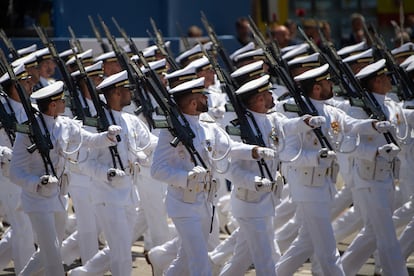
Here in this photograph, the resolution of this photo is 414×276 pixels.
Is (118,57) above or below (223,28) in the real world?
above

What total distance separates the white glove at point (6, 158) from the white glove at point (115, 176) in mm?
1061

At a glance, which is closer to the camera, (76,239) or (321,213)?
(321,213)

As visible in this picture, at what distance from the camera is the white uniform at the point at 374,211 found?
1236 centimetres

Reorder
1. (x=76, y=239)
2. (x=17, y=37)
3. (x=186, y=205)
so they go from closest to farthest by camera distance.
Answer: (x=186, y=205) < (x=76, y=239) < (x=17, y=37)

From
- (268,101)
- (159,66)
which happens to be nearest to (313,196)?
(268,101)

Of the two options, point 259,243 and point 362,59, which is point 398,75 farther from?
point 259,243

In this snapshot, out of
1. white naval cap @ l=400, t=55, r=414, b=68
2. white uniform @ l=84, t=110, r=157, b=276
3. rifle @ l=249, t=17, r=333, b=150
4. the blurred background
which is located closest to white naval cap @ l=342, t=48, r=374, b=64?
white naval cap @ l=400, t=55, r=414, b=68

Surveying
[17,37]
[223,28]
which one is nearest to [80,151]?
[17,37]

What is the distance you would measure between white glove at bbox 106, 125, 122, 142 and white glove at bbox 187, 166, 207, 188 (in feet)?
2.66

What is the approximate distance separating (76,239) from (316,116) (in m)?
2.90

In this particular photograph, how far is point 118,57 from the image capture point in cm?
1388

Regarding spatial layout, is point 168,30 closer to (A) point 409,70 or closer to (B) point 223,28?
(B) point 223,28

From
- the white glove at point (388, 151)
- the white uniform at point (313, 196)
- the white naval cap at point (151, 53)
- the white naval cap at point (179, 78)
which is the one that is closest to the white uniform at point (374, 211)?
the white glove at point (388, 151)

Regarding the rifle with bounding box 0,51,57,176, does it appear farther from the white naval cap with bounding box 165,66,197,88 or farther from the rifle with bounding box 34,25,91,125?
the white naval cap with bounding box 165,66,197,88
